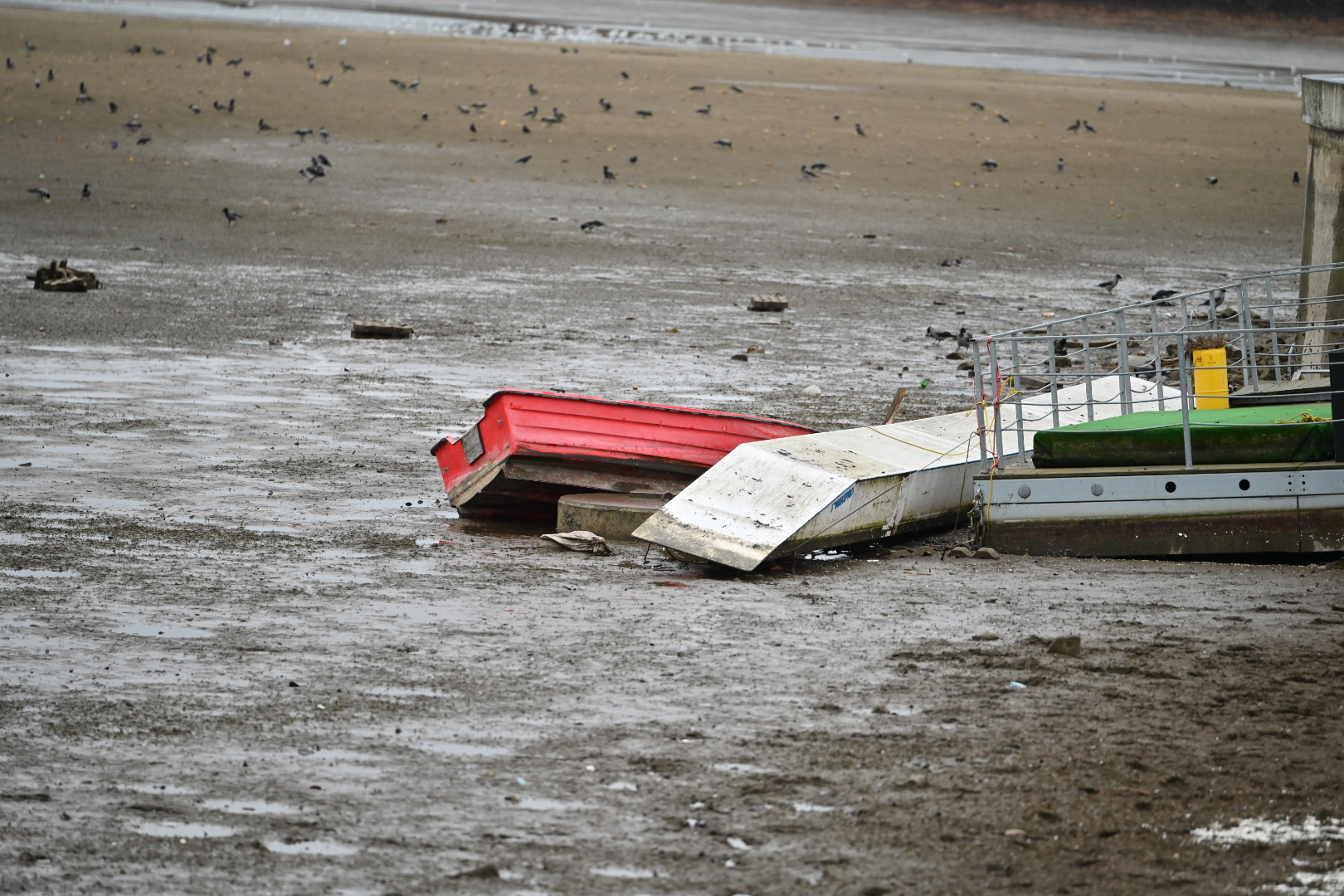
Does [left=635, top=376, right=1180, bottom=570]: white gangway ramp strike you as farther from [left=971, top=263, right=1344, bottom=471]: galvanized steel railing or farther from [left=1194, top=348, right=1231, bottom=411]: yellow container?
[left=1194, top=348, right=1231, bottom=411]: yellow container

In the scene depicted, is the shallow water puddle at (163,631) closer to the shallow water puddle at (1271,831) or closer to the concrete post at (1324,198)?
the shallow water puddle at (1271,831)

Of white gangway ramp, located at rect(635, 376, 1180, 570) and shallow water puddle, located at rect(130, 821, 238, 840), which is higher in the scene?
white gangway ramp, located at rect(635, 376, 1180, 570)

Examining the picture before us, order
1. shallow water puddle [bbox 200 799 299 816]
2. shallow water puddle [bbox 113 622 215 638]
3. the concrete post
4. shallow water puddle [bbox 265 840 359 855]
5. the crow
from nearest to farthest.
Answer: shallow water puddle [bbox 265 840 359 855] < shallow water puddle [bbox 200 799 299 816] < shallow water puddle [bbox 113 622 215 638] < the concrete post < the crow

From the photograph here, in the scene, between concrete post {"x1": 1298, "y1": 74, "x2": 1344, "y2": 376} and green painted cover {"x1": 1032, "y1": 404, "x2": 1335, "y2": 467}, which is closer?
green painted cover {"x1": 1032, "y1": 404, "x2": 1335, "y2": 467}

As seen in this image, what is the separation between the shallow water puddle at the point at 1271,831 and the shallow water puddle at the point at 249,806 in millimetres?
3199

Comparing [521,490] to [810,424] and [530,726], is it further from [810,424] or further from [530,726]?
[530,726]

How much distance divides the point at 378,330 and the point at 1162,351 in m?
7.78

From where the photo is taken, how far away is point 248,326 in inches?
675

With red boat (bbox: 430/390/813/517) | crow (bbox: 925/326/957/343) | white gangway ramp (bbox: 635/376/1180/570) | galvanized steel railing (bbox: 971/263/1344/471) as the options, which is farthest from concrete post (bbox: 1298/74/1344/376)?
red boat (bbox: 430/390/813/517)

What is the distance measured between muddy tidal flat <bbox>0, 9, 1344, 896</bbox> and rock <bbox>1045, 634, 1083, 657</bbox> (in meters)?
0.08

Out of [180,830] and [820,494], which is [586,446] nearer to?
[820,494]

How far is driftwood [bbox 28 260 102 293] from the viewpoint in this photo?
18422 mm

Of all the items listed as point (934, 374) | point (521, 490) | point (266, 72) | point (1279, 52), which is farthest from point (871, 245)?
point (1279, 52)

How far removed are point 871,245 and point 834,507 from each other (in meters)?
14.5
